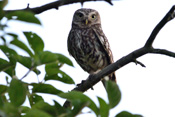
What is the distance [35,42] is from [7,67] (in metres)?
0.25

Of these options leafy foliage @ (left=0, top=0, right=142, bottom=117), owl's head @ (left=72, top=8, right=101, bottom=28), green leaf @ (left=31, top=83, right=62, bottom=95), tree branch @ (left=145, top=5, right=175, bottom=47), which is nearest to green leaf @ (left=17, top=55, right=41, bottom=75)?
leafy foliage @ (left=0, top=0, right=142, bottom=117)

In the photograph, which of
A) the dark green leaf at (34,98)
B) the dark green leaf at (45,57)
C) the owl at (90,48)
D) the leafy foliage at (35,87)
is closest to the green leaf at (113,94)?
the leafy foliage at (35,87)

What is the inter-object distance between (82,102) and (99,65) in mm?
4344

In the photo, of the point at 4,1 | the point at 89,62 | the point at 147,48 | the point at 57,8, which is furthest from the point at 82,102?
the point at 89,62

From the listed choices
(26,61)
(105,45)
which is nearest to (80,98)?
(26,61)

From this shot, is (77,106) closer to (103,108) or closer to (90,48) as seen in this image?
(103,108)

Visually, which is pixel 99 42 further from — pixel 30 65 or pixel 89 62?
pixel 30 65

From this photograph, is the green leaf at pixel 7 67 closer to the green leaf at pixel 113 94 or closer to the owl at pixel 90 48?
the green leaf at pixel 113 94

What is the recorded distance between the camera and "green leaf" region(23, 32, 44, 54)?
6.60 ft

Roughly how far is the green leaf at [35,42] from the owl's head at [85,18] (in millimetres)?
4484

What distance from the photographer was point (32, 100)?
2369 mm

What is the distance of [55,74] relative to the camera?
2357 mm

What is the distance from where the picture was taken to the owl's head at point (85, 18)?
261 inches

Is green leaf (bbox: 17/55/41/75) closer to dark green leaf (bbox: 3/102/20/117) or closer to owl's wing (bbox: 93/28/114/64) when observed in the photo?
dark green leaf (bbox: 3/102/20/117)
